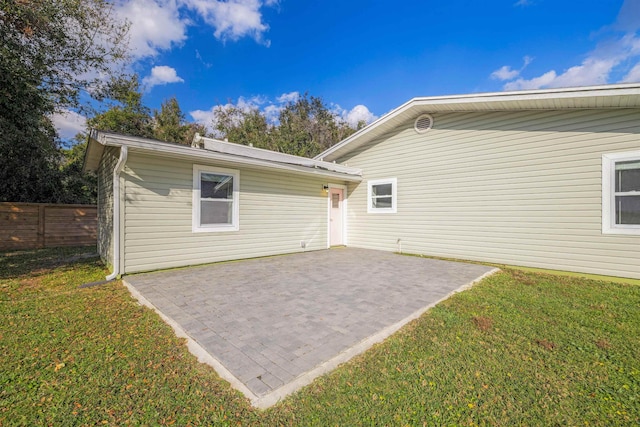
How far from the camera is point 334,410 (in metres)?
1.94

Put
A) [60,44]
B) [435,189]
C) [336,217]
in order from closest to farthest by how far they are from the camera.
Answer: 1. [60,44]
2. [435,189]
3. [336,217]

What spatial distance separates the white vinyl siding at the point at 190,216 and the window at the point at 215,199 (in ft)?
0.44

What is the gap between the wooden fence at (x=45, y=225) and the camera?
8844 mm

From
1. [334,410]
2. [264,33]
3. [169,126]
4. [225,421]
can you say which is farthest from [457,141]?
[169,126]

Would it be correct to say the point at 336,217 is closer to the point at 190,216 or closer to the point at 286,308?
the point at 190,216

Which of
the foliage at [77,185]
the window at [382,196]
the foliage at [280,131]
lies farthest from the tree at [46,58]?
the foliage at [280,131]

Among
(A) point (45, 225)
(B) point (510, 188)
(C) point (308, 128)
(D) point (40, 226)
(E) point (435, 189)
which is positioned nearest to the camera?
(B) point (510, 188)

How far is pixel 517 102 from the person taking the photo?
20.2 feet

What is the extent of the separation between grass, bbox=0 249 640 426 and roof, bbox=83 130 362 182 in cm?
298

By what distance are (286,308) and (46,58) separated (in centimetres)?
864

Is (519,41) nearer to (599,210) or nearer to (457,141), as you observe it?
(457,141)

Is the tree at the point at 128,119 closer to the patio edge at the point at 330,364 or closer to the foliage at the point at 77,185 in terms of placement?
the foliage at the point at 77,185

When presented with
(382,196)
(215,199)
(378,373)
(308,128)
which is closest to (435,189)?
(382,196)

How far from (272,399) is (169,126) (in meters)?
23.1
